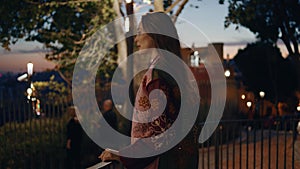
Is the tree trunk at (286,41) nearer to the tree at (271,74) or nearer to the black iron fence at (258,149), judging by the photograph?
the tree at (271,74)

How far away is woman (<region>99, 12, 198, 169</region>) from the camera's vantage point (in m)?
3.02

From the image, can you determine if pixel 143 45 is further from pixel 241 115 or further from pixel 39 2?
pixel 241 115

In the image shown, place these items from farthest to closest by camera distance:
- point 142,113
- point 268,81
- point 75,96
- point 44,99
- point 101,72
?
1. point 268,81
2. point 101,72
3. point 75,96
4. point 44,99
5. point 142,113

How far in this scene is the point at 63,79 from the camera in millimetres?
17109

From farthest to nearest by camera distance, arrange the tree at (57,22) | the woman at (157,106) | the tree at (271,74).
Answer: the tree at (271,74)
the tree at (57,22)
the woman at (157,106)

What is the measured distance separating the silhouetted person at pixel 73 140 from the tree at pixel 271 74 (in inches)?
1032

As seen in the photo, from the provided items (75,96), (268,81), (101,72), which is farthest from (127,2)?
(268,81)

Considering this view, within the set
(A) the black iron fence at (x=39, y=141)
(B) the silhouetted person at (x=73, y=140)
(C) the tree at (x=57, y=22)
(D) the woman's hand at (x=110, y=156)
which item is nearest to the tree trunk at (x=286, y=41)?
(C) the tree at (x=57, y=22)

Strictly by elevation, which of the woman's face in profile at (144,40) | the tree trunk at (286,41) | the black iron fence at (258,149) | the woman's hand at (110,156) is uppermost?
the tree trunk at (286,41)

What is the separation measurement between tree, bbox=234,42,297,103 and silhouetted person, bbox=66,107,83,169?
26208 millimetres

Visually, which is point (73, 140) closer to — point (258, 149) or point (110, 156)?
point (258, 149)

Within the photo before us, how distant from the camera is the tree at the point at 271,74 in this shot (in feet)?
112

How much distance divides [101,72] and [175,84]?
1209cm

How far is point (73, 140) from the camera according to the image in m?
9.17
